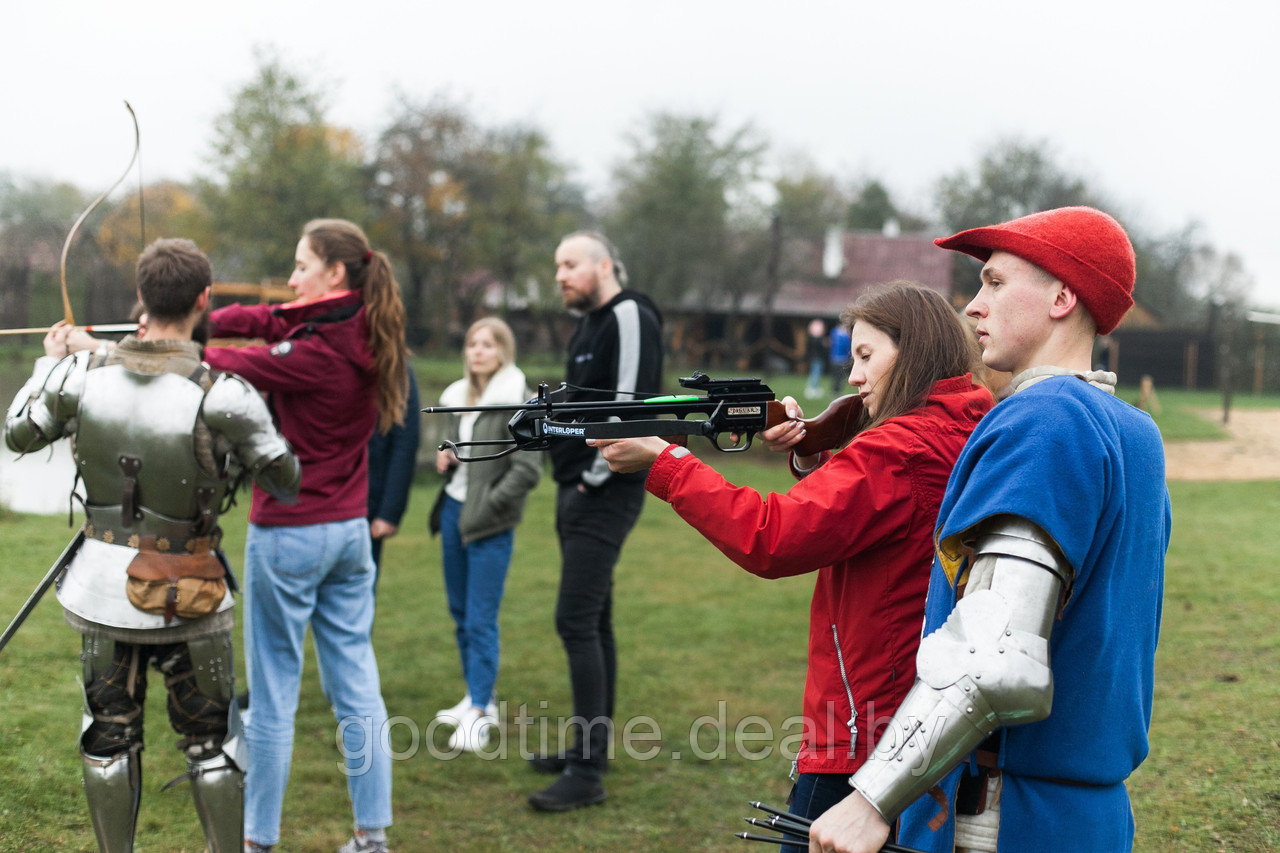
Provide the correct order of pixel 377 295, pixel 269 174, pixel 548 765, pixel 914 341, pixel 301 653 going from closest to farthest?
1. pixel 914 341
2. pixel 301 653
3. pixel 377 295
4. pixel 548 765
5. pixel 269 174

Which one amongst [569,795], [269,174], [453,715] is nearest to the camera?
[569,795]

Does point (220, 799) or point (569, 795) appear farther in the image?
point (569, 795)

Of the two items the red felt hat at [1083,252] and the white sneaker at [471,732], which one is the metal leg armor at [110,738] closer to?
the white sneaker at [471,732]

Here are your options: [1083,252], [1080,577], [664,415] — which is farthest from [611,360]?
[1080,577]

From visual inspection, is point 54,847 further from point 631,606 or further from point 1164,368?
point 1164,368

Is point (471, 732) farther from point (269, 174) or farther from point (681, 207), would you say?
point (681, 207)

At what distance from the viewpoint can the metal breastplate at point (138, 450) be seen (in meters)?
3.40

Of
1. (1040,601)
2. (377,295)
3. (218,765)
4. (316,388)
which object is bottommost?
(218,765)

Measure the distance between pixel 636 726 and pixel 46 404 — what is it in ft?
11.9

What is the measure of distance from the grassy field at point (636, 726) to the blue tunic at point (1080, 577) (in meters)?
2.15

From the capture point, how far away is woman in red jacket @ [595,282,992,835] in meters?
2.34

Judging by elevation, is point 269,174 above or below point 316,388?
above

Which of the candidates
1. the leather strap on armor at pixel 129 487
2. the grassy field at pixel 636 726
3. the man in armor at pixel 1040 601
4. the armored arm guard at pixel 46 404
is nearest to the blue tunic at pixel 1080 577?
the man in armor at pixel 1040 601

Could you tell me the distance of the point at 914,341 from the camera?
2.56 metres
